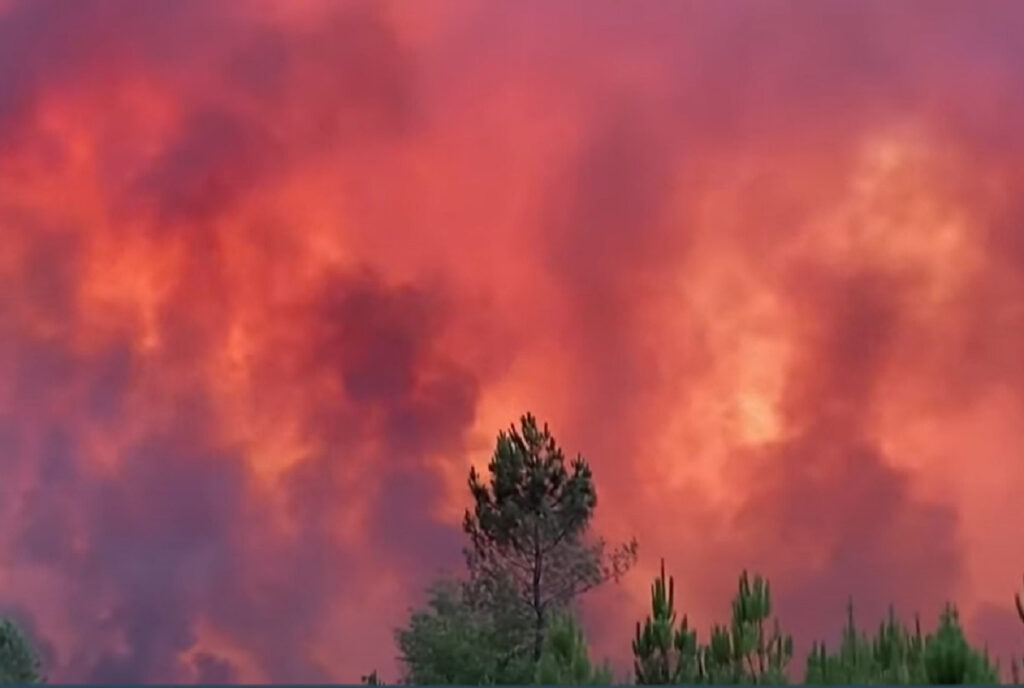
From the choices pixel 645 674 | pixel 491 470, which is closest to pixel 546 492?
pixel 491 470

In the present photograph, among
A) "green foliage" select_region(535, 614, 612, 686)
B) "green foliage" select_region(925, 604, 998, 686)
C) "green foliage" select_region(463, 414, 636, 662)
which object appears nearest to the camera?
"green foliage" select_region(925, 604, 998, 686)

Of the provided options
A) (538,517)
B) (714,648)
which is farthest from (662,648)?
(538,517)

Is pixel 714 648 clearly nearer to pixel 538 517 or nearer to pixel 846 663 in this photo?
pixel 846 663

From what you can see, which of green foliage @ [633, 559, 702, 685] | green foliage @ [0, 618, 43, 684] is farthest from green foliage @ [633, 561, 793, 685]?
green foliage @ [0, 618, 43, 684]

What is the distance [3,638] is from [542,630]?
23.1 m

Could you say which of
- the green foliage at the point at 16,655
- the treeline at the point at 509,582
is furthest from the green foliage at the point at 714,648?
the green foliage at the point at 16,655

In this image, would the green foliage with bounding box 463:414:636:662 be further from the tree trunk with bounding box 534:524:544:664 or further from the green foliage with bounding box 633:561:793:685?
the green foliage with bounding box 633:561:793:685

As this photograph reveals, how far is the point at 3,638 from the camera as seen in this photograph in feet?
206

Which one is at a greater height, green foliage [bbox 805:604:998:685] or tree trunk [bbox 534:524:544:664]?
tree trunk [bbox 534:524:544:664]

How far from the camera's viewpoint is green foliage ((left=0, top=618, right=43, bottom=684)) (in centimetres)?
6091

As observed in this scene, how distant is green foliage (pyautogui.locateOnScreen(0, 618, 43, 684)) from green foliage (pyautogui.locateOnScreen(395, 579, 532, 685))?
598 inches

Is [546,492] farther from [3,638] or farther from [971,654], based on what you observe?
[971,654]

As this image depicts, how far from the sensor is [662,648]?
2597 centimetres

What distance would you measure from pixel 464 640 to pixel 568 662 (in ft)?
114
